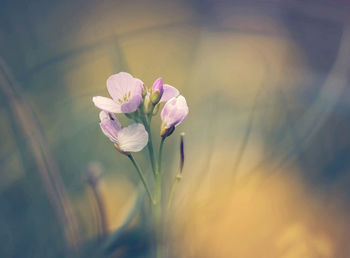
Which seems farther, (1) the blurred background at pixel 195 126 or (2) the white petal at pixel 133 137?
(1) the blurred background at pixel 195 126

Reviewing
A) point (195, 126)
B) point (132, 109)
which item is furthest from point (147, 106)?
point (195, 126)

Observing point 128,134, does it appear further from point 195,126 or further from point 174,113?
point 195,126

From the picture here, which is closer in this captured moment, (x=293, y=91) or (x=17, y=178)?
(x=17, y=178)

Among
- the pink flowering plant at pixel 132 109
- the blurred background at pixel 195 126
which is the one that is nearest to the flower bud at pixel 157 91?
the pink flowering plant at pixel 132 109

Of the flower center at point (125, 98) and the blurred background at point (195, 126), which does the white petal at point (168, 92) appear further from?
the blurred background at point (195, 126)

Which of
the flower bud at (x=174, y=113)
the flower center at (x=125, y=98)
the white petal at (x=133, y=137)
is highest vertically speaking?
the flower center at (x=125, y=98)

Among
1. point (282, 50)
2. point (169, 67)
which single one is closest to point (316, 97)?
point (282, 50)

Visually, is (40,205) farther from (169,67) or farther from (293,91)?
(293,91)
